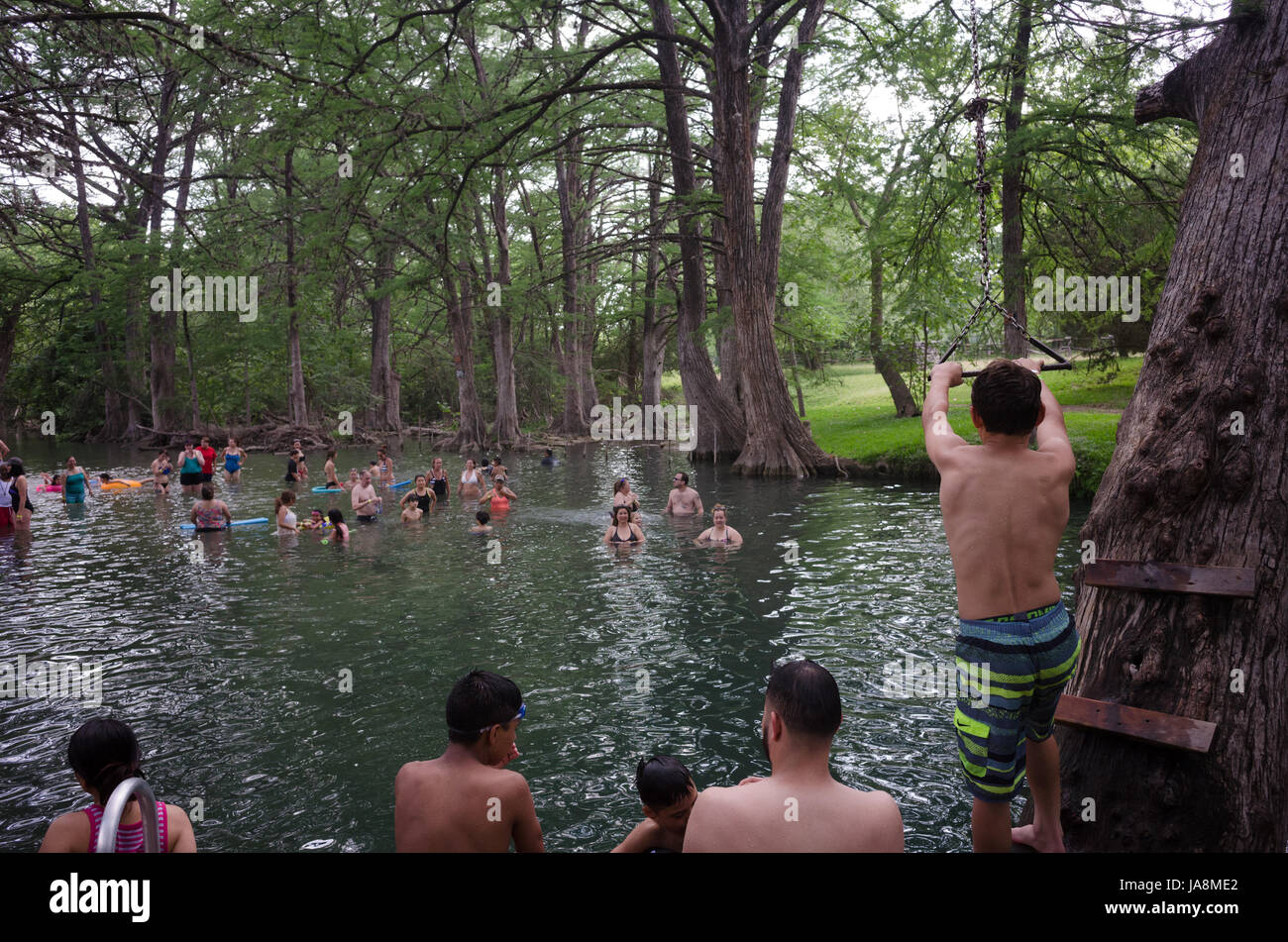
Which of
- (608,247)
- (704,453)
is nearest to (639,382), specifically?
(704,453)

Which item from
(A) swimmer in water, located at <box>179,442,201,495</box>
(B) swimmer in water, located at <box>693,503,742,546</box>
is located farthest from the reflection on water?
(A) swimmer in water, located at <box>179,442,201,495</box>

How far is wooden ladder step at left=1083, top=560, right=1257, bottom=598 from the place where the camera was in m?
4.75

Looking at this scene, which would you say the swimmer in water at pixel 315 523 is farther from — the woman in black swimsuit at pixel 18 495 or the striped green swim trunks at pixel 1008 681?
the striped green swim trunks at pixel 1008 681

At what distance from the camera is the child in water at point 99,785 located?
4.26 m

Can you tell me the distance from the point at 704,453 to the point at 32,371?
4427 centimetres

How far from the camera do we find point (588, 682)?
959 cm

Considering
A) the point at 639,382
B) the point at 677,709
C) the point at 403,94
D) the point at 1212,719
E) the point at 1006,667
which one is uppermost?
the point at 403,94

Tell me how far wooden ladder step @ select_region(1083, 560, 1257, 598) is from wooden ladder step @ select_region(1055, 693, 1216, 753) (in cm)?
65

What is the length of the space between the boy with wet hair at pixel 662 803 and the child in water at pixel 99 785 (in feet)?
7.20

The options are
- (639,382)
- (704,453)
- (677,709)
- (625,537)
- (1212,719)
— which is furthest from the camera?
(639,382)

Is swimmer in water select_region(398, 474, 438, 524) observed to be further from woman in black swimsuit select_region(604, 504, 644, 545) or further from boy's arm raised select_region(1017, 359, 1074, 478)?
boy's arm raised select_region(1017, 359, 1074, 478)

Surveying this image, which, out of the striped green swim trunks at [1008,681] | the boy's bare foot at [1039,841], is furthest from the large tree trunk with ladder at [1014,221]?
the striped green swim trunks at [1008,681]

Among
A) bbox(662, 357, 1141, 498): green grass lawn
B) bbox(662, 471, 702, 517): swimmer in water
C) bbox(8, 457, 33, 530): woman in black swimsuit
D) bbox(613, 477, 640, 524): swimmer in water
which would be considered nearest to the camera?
bbox(613, 477, 640, 524): swimmer in water
